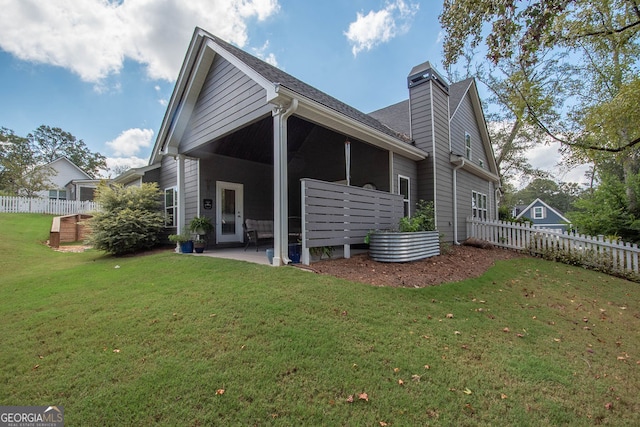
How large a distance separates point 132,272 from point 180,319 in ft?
10.4

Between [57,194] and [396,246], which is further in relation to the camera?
[57,194]

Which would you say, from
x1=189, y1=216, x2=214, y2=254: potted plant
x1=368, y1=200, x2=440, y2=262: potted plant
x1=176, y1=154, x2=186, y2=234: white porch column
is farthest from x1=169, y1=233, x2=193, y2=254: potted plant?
x1=368, y1=200, x2=440, y2=262: potted plant

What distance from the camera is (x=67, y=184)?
24625 millimetres

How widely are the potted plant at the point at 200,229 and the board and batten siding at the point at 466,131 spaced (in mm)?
8748

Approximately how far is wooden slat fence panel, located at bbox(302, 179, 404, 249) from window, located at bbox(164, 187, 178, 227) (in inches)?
262

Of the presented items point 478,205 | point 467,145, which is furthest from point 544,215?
point 467,145

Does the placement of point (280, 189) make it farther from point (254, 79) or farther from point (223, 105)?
point (223, 105)

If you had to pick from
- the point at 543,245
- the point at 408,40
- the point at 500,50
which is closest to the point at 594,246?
the point at 543,245

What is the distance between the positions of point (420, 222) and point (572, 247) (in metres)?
4.62

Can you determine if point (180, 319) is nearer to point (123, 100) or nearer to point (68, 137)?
point (123, 100)

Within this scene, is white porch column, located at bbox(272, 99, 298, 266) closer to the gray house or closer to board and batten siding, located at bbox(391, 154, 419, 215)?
the gray house

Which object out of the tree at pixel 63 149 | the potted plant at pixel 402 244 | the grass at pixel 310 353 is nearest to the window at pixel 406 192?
the potted plant at pixel 402 244

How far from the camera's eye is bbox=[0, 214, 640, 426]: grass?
1.85 metres

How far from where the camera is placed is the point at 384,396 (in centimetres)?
196
